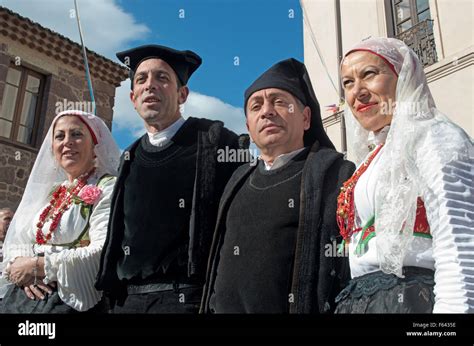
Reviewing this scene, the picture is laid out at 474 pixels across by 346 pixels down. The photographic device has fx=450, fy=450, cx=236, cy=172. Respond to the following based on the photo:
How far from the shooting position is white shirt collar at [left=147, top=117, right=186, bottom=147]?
2.43 m

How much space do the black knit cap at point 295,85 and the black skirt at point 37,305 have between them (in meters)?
1.34

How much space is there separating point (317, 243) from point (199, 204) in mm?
644

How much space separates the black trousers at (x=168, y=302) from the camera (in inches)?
80.2

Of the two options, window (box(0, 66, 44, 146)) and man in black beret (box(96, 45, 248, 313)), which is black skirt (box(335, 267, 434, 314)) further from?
window (box(0, 66, 44, 146))

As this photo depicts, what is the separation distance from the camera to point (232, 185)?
217 cm

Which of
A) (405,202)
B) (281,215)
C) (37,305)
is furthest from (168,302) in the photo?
(405,202)

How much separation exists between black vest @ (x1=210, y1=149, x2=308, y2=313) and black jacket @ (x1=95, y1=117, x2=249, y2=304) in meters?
0.14

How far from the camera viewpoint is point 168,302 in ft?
6.75

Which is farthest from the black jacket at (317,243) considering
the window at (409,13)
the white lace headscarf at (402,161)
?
the window at (409,13)

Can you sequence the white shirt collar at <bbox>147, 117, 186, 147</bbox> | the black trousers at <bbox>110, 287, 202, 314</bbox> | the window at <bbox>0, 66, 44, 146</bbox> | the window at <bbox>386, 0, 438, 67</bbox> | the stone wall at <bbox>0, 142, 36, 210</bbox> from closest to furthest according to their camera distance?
the black trousers at <bbox>110, 287, 202, 314</bbox>
the white shirt collar at <bbox>147, 117, 186, 147</bbox>
the window at <bbox>386, 0, 438, 67</bbox>
the stone wall at <bbox>0, 142, 36, 210</bbox>
the window at <bbox>0, 66, 44, 146</bbox>

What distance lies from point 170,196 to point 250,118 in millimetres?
556

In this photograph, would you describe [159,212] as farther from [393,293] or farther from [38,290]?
[393,293]

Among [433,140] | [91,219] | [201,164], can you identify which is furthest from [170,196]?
[433,140]

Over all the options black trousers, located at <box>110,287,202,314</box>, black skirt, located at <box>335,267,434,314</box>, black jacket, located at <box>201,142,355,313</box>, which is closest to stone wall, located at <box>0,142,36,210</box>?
black trousers, located at <box>110,287,202,314</box>
